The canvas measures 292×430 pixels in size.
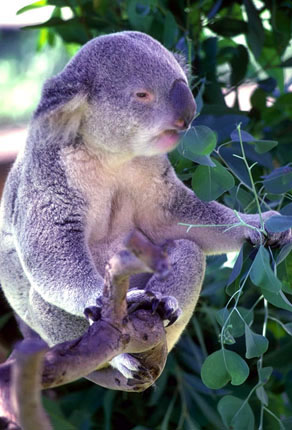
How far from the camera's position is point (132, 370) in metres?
2.03

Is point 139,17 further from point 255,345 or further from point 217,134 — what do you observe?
point 255,345

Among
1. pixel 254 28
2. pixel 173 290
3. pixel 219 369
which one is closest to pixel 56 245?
pixel 173 290

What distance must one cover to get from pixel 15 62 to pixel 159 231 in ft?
17.7

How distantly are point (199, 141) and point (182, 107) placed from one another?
0.50 feet

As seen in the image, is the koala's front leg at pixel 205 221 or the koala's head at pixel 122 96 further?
the koala's front leg at pixel 205 221

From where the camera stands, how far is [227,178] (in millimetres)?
2092

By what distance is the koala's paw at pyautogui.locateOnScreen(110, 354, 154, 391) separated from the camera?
2.01 meters

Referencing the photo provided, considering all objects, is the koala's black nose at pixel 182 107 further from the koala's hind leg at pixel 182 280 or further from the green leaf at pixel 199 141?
the koala's hind leg at pixel 182 280

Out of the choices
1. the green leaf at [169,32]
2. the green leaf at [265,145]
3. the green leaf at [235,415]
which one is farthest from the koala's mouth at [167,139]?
the green leaf at [169,32]

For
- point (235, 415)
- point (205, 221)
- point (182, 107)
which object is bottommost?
Answer: point (235, 415)

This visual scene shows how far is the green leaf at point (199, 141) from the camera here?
6.30 feet

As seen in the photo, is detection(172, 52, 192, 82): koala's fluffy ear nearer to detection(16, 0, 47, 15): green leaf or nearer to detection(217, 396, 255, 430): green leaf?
detection(16, 0, 47, 15): green leaf

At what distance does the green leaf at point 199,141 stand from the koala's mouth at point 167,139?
13 centimetres

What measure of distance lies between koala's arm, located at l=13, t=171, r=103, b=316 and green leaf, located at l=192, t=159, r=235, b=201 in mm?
367
